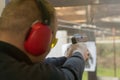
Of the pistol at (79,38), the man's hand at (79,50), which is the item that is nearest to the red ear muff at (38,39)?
the man's hand at (79,50)

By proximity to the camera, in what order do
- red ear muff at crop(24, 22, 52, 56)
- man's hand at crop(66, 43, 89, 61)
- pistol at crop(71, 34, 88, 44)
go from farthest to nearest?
pistol at crop(71, 34, 88, 44)
man's hand at crop(66, 43, 89, 61)
red ear muff at crop(24, 22, 52, 56)

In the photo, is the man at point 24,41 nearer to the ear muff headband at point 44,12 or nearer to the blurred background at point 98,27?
the ear muff headband at point 44,12

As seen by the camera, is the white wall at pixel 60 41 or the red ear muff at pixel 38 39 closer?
the red ear muff at pixel 38 39

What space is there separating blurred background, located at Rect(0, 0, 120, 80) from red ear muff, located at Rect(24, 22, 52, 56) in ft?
1.67

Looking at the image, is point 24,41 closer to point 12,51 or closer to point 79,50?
point 12,51

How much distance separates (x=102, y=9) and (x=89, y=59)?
264mm

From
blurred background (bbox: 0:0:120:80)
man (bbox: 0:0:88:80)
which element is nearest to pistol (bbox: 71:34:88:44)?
blurred background (bbox: 0:0:120:80)

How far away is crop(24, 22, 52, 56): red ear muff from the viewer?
91 cm

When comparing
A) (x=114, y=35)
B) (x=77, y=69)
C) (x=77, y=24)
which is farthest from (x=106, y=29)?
(x=77, y=69)

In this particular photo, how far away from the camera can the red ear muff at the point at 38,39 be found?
910 mm

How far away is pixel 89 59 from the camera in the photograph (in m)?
1.43

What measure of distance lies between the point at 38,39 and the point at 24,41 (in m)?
0.06

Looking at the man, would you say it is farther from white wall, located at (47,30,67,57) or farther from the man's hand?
white wall, located at (47,30,67,57)

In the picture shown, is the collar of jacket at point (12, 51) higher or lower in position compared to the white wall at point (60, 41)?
higher
